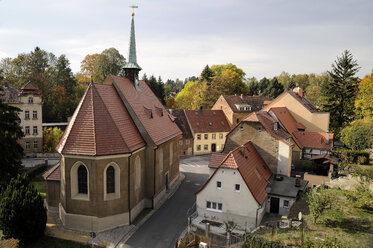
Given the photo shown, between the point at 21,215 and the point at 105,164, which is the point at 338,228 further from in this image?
the point at 21,215

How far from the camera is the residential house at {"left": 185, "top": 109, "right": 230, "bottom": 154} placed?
Answer: 51.0m

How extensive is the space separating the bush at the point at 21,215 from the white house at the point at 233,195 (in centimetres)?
1297

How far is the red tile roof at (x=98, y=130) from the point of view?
21.1m

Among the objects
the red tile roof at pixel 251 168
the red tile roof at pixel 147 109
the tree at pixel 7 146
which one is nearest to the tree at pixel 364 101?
the red tile roof at pixel 251 168

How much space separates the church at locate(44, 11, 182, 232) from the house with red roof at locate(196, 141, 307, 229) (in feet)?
19.3

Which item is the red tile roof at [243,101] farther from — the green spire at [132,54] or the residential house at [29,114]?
the residential house at [29,114]

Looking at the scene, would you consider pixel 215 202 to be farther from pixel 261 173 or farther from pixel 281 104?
pixel 281 104

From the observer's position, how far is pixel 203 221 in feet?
76.0

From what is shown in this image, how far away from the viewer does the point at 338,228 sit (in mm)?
18625

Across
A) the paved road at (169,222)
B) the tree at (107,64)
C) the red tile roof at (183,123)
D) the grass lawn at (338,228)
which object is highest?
the tree at (107,64)

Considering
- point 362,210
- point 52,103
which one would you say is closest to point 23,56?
point 52,103

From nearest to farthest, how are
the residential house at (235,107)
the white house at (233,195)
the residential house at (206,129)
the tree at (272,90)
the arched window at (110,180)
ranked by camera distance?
1. the arched window at (110,180)
2. the white house at (233,195)
3. the residential house at (206,129)
4. the residential house at (235,107)
5. the tree at (272,90)

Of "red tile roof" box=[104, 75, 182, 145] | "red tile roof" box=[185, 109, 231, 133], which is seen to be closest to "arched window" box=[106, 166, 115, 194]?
"red tile roof" box=[104, 75, 182, 145]

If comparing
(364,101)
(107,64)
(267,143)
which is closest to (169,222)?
(267,143)
